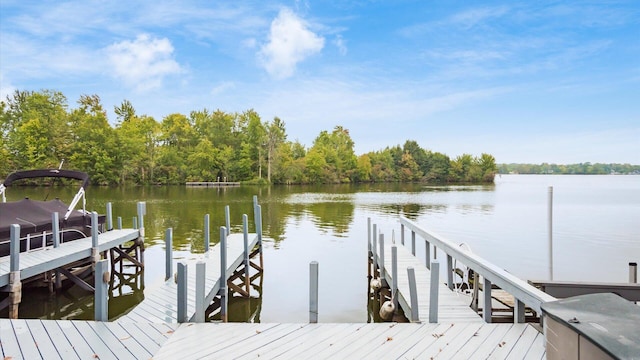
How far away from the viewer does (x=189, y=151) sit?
6600 cm

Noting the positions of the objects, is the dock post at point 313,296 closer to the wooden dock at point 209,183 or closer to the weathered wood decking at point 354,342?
the weathered wood decking at point 354,342

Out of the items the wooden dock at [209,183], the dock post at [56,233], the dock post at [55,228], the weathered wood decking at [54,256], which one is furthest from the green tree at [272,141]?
the dock post at [55,228]

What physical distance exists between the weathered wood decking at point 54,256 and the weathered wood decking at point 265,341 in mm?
2943

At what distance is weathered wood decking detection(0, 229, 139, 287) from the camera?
23.5 feet

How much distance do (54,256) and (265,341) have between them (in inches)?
241

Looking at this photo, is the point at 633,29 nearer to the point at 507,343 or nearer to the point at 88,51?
the point at 507,343

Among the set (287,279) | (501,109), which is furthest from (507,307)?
(501,109)

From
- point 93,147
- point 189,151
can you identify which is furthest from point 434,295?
point 189,151

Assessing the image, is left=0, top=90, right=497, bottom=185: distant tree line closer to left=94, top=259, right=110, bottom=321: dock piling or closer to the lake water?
the lake water

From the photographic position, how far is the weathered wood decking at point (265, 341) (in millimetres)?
3832

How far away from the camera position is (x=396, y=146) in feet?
300

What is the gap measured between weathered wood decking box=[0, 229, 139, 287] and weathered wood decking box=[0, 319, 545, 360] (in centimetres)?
294

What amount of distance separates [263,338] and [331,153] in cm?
7313

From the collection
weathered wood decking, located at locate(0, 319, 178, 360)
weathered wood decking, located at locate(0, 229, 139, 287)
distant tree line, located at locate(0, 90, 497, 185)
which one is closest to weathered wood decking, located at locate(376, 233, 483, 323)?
weathered wood decking, located at locate(0, 319, 178, 360)
